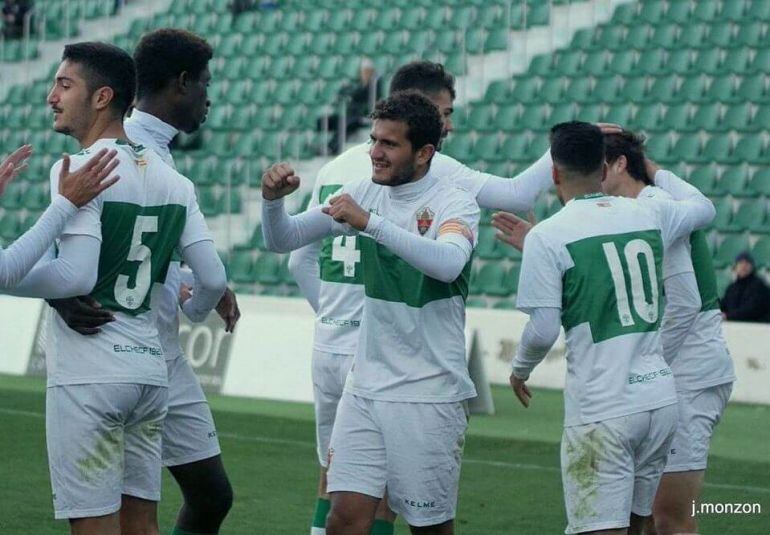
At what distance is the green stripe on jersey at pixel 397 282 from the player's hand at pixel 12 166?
4.24ft

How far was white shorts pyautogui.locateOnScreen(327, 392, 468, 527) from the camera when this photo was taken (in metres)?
5.62

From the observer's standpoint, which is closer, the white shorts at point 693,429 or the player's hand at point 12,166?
the player's hand at point 12,166

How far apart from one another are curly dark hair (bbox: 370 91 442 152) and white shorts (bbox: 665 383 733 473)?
6.14 feet

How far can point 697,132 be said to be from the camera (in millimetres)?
18359

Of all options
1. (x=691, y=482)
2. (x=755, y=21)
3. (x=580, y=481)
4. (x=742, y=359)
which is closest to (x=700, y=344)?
(x=691, y=482)

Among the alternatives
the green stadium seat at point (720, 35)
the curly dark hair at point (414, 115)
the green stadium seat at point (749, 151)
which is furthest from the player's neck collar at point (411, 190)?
the green stadium seat at point (720, 35)

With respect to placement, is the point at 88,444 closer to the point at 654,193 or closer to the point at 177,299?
the point at 177,299

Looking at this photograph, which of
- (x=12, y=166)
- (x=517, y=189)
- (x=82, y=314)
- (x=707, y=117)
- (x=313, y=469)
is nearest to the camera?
(x=82, y=314)

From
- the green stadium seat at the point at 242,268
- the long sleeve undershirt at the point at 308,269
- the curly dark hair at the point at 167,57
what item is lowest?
the green stadium seat at the point at 242,268

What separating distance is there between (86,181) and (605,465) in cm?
217

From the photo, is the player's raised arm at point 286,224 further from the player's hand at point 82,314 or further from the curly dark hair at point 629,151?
the curly dark hair at point 629,151

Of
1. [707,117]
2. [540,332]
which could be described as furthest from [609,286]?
[707,117]

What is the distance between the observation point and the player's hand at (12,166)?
509 cm

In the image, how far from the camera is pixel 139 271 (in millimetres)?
5117
